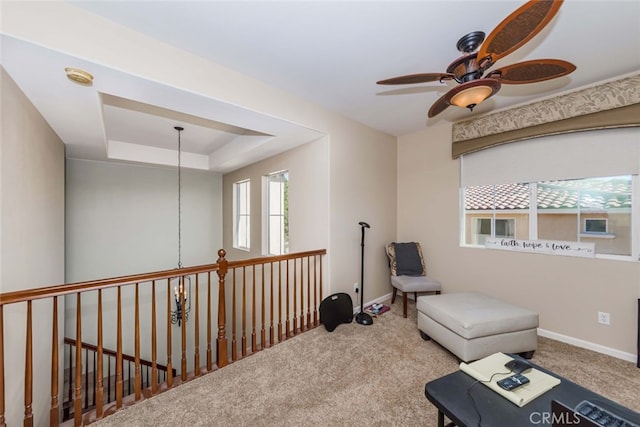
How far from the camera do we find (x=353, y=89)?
2635 millimetres

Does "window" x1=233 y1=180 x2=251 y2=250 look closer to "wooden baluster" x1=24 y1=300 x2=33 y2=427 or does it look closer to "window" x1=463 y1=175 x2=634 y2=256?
"wooden baluster" x1=24 y1=300 x2=33 y2=427

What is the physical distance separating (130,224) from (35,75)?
3392 mm

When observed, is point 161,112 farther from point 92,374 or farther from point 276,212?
point 92,374

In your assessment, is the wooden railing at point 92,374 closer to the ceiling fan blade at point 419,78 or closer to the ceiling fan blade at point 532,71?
the ceiling fan blade at point 419,78

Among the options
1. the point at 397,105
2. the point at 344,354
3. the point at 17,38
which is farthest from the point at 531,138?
the point at 17,38

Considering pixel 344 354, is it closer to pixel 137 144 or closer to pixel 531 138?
pixel 531 138

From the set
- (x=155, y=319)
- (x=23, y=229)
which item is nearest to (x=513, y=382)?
(x=155, y=319)

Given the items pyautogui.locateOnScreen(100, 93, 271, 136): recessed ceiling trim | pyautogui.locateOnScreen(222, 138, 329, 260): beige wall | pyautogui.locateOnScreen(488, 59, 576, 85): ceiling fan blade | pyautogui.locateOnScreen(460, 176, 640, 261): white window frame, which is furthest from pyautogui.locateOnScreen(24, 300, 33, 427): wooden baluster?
pyautogui.locateOnScreen(460, 176, 640, 261): white window frame

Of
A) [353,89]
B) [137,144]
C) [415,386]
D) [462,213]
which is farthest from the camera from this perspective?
[137,144]

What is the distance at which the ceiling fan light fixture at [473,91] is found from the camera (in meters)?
1.48

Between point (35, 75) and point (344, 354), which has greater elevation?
point (35, 75)

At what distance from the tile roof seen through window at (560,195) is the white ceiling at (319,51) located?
38.3 inches

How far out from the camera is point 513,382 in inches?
55.6

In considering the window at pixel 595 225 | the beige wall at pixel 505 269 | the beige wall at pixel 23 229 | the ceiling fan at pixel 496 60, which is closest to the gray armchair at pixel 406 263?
the beige wall at pixel 505 269
